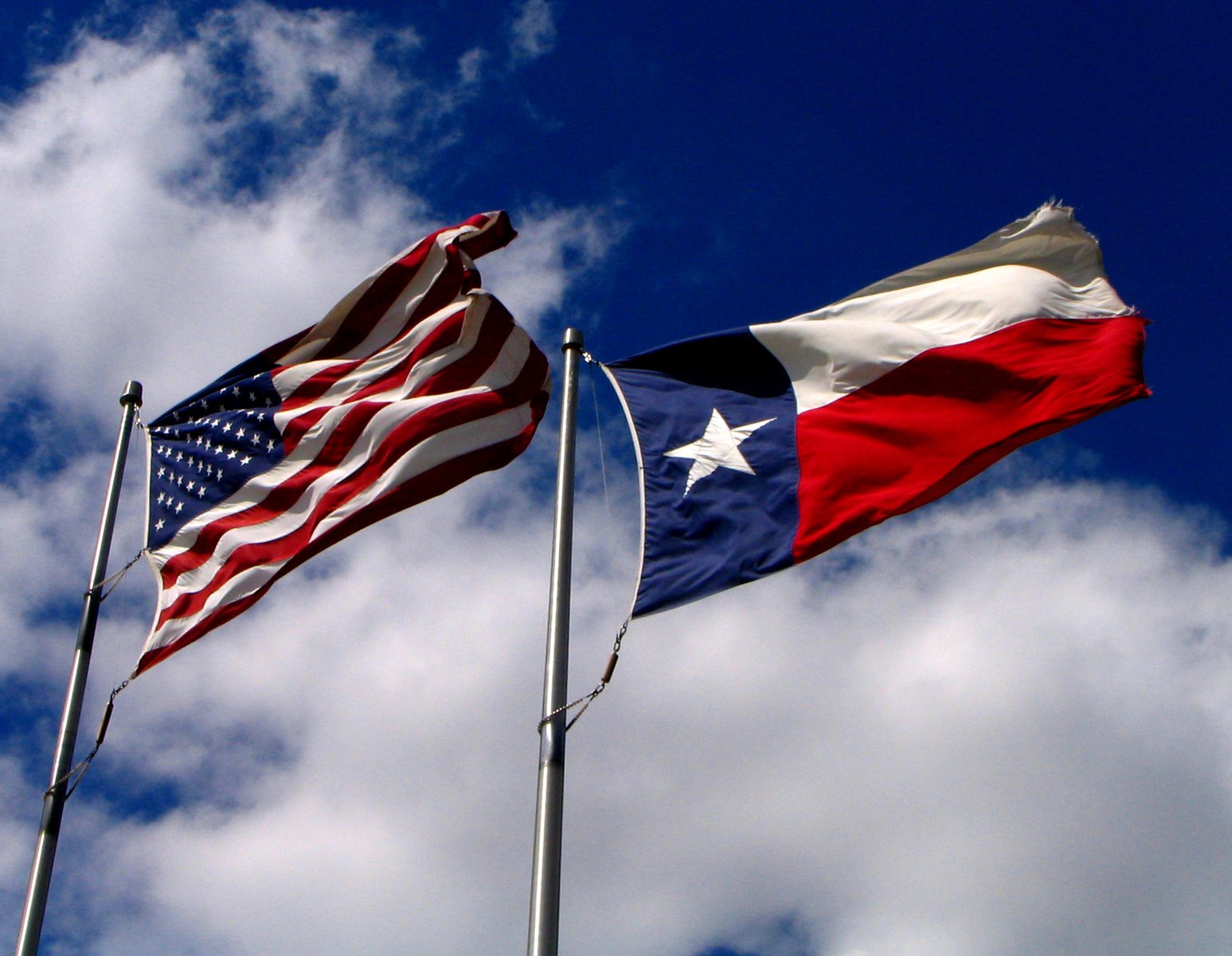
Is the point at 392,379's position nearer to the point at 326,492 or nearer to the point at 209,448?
the point at 326,492

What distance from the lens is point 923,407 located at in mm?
15078

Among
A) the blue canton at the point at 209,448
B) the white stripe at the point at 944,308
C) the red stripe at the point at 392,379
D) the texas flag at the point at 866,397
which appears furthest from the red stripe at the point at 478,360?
the white stripe at the point at 944,308

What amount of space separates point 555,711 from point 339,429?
19.4ft

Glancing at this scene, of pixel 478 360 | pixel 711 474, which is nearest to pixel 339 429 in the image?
pixel 478 360

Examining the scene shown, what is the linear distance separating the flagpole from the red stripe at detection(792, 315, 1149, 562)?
786cm

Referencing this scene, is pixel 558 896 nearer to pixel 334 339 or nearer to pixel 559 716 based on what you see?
pixel 559 716

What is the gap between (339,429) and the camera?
16281mm

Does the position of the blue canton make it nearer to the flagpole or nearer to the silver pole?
the flagpole

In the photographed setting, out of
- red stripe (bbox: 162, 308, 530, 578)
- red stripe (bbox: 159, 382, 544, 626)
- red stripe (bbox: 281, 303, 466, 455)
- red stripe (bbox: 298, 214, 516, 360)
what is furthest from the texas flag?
red stripe (bbox: 298, 214, 516, 360)

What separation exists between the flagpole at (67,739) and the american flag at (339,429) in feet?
2.22

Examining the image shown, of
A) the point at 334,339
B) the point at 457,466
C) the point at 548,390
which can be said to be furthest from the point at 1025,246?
the point at 334,339

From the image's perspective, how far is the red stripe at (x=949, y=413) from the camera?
1410 cm

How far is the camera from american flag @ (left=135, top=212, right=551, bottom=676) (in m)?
15.4

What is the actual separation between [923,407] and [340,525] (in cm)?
607
